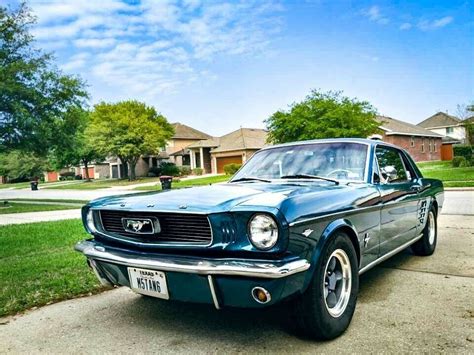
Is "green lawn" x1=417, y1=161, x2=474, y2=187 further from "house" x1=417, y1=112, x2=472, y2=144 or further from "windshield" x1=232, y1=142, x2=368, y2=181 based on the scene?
"house" x1=417, y1=112, x2=472, y2=144

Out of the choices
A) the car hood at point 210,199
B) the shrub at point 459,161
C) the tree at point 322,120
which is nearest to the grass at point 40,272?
the car hood at point 210,199

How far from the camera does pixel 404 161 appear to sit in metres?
5.26

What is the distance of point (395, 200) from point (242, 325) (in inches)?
79.4

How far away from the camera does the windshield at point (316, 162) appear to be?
4023 millimetres

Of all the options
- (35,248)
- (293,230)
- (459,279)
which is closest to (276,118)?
(35,248)

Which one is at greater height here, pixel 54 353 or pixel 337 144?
pixel 337 144

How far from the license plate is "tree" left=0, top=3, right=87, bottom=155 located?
1766cm

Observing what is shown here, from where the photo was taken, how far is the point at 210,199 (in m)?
3.00

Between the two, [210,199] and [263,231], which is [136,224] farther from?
[263,231]

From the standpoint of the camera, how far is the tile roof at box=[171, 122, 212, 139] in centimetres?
5503

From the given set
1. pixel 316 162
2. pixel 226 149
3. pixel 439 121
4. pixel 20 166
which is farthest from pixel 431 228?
pixel 20 166

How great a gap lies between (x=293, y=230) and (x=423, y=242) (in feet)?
11.6

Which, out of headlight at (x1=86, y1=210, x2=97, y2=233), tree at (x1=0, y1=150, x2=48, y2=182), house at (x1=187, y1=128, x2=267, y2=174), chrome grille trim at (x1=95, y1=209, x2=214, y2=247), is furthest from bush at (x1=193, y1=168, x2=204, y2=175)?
chrome grille trim at (x1=95, y1=209, x2=214, y2=247)

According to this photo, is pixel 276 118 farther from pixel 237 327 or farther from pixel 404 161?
pixel 237 327
